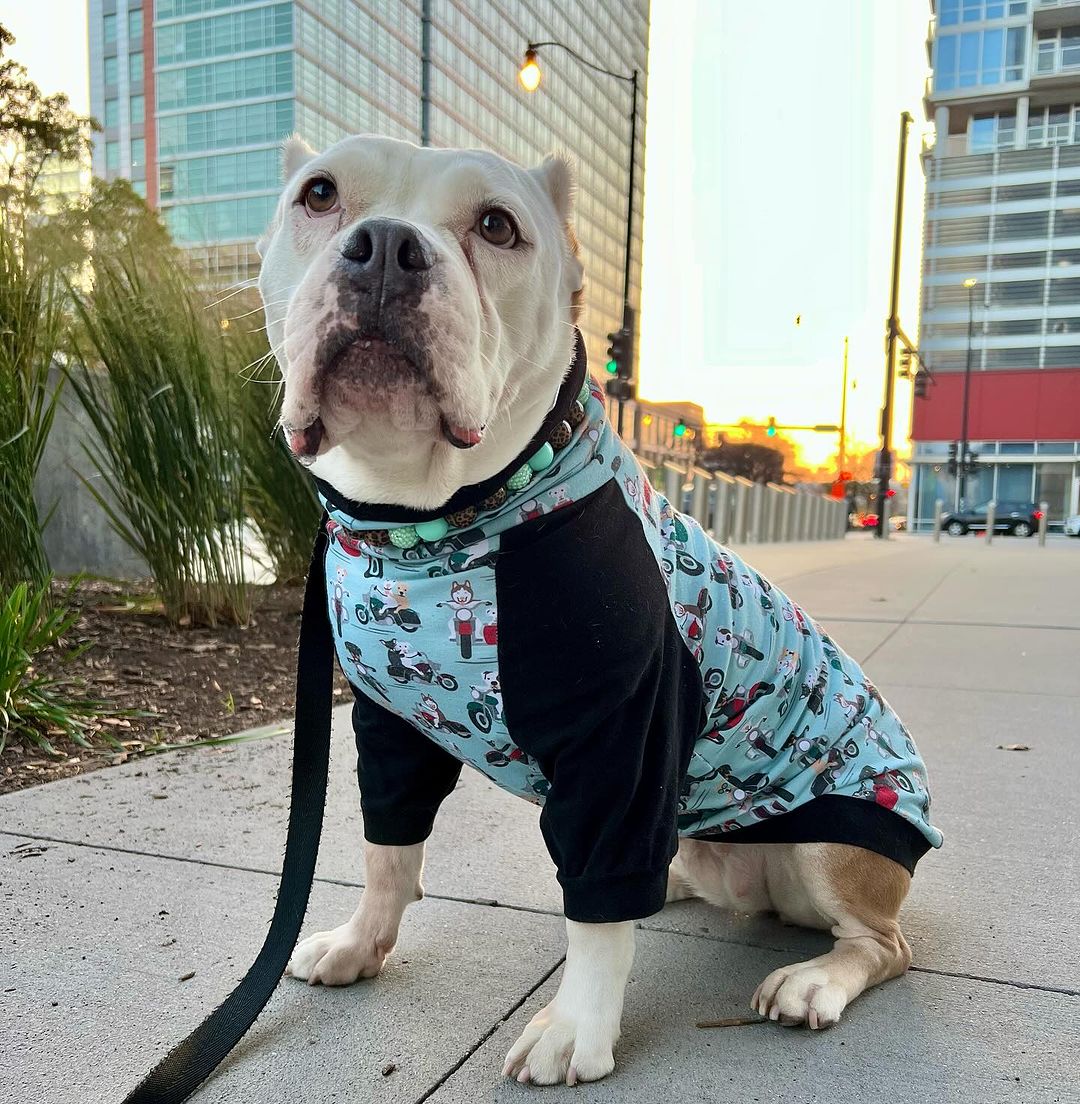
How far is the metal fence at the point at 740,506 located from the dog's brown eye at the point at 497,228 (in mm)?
12666

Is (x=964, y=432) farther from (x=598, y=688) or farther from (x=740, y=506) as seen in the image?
(x=598, y=688)

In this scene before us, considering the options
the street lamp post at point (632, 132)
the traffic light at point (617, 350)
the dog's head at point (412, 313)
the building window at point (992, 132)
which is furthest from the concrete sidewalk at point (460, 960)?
the building window at point (992, 132)

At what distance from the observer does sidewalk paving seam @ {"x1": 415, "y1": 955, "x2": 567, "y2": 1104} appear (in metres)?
1.62

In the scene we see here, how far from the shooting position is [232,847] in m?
2.65

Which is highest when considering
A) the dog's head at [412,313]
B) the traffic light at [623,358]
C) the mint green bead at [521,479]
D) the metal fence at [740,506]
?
the traffic light at [623,358]

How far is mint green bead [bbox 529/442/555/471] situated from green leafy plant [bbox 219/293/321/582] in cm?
389

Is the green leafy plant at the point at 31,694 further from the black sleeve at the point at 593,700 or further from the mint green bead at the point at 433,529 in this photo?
the black sleeve at the point at 593,700

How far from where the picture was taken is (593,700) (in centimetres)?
162

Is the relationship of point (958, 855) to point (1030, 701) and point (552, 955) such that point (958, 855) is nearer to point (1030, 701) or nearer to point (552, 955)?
point (552, 955)

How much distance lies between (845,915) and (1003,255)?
61.5m

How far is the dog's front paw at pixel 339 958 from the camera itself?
6.47 ft

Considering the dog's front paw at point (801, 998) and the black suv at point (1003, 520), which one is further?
the black suv at point (1003, 520)

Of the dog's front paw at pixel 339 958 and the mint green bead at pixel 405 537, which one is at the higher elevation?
the mint green bead at pixel 405 537

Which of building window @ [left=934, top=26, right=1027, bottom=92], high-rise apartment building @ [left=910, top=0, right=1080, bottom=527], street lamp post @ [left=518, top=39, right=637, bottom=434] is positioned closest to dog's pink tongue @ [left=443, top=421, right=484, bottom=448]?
street lamp post @ [left=518, top=39, right=637, bottom=434]
